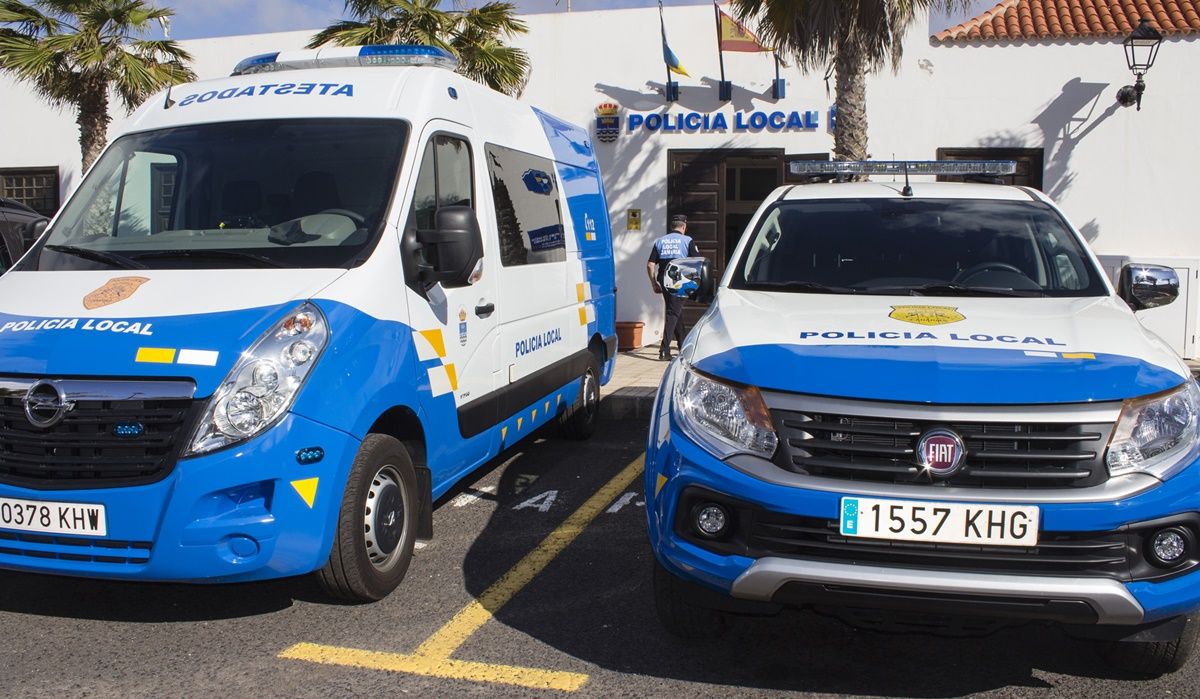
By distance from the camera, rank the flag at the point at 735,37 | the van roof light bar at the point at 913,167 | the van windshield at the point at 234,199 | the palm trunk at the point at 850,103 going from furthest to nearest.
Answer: the flag at the point at 735,37 < the palm trunk at the point at 850,103 < the van roof light bar at the point at 913,167 < the van windshield at the point at 234,199

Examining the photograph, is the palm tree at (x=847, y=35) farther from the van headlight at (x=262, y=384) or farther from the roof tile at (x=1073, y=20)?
the van headlight at (x=262, y=384)

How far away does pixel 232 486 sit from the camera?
3.45 meters

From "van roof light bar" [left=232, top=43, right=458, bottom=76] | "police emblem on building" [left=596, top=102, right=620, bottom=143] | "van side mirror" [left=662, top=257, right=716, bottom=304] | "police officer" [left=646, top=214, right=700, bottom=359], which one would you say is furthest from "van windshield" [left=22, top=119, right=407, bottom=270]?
"police emblem on building" [left=596, top=102, right=620, bottom=143]

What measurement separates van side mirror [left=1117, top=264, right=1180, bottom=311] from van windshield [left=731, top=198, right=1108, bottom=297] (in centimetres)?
24

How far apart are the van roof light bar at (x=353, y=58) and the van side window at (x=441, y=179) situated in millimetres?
685

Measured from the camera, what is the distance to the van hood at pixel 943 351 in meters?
3.01

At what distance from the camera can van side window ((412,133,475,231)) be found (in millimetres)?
4551

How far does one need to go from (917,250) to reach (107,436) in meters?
3.34

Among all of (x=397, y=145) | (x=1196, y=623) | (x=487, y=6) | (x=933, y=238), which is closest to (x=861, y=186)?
(x=933, y=238)

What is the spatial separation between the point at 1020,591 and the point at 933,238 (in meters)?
2.10

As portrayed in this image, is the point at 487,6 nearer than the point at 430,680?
No

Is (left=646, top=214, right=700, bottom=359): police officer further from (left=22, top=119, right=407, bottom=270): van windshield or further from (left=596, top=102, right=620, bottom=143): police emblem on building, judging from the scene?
(left=22, top=119, right=407, bottom=270): van windshield

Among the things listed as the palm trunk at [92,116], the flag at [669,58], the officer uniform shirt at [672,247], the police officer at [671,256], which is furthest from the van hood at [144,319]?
the flag at [669,58]

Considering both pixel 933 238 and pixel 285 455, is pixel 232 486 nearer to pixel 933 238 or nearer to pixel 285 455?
pixel 285 455
